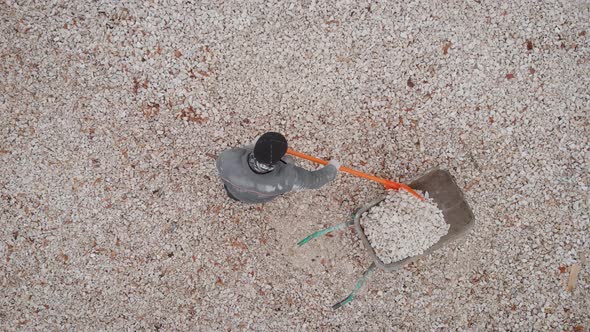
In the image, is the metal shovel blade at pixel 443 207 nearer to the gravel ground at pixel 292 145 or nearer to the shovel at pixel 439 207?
the shovel at pixel 439 207

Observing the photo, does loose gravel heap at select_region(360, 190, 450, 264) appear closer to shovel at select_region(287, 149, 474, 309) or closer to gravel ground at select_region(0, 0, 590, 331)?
shovel at select_region(287, 149, 474, 309)

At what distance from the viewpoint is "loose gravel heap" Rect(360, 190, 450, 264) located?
11.1ft

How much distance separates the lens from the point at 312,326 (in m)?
3.72

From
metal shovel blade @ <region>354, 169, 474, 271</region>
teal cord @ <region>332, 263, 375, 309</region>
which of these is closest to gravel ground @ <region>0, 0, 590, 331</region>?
teal cord @ <region>332, 263, 375, 309</region>

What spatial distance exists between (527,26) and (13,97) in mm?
4200

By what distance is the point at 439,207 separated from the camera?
3480 mm

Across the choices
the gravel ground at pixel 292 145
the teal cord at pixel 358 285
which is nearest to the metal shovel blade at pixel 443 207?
the teal cord at pixel 358 285

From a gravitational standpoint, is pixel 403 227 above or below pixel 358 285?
above

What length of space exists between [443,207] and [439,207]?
0.11 feet

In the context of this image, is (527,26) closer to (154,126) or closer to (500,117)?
(500,117)

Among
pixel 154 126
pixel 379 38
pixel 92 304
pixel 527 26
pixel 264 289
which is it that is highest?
pixel 527 26

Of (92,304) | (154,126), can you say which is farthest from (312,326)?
(154,126)

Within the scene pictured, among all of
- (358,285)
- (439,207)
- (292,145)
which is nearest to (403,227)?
(439,207)

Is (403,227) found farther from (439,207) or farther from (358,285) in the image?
(358,285)
